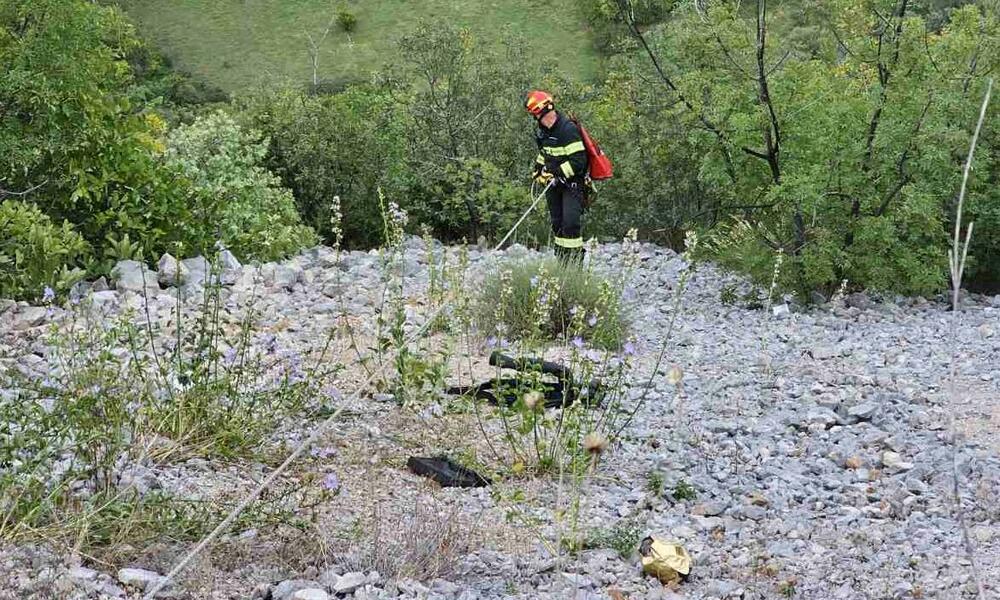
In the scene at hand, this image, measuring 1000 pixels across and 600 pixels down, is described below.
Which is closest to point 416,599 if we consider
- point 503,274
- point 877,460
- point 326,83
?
point 877,460

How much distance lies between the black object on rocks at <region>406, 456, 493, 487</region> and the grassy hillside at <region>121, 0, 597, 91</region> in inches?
1332

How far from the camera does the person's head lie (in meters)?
9.73

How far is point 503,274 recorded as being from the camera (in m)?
7.04

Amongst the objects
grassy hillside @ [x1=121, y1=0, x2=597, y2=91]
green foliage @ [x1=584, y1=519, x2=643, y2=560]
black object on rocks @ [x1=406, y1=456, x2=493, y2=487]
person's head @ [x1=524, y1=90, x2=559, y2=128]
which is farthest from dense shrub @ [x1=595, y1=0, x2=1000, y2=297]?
grassy hillside @ [x1=121, y1=0, x2=597, y2=91]

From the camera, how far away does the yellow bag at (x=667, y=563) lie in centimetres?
376

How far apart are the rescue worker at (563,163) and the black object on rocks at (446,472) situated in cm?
500

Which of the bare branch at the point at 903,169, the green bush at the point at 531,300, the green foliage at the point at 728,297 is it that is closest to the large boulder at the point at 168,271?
the green bush at the point at 531,300

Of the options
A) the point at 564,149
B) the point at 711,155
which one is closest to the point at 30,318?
the point at 564,149

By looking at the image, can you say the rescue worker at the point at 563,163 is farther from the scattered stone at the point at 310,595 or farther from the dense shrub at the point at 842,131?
the scattered stone at the point at 310,595

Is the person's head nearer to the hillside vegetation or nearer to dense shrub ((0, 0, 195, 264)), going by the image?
the hillside vegetation

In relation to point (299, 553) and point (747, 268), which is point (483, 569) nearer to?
point (299, 553)

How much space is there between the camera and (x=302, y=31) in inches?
1620

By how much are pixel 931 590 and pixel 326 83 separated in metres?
32.7

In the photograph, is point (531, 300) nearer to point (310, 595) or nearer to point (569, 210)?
point (569, 210)
